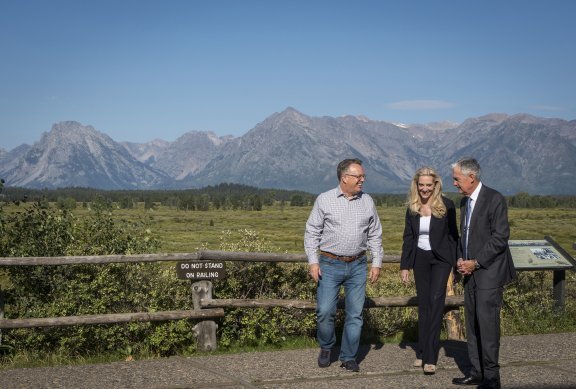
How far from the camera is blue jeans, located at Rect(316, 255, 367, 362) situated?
25.1 feet

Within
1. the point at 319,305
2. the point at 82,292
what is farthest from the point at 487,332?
the point at 82,292

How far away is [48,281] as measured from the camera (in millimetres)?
8977

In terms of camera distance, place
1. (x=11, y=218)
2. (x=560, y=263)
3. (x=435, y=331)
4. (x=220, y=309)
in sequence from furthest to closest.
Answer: (x=560, y=263) → (x=11, y=218) → (x=220, y=309) → (x=435, y=331)

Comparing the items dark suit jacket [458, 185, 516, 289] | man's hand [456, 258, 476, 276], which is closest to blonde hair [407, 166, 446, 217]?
dark suit jacket [458, 185, 516, 289]

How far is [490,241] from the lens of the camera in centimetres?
680

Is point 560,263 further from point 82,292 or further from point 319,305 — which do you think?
point 82,292

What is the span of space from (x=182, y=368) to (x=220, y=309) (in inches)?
44.0

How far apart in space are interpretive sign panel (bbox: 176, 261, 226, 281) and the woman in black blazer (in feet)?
8.08

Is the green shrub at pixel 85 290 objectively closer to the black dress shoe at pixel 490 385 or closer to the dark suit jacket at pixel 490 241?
the black dress shoe at pixel 490 385

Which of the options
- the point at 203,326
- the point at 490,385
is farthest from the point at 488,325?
the point at 203,326

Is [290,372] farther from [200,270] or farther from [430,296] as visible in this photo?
[200,270]

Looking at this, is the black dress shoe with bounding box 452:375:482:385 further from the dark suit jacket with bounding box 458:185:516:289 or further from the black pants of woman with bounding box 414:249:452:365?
the dark suit jacket with bounding box 458:185:516:289

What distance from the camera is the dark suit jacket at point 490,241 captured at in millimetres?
6789

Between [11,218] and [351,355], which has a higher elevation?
[11,218]
